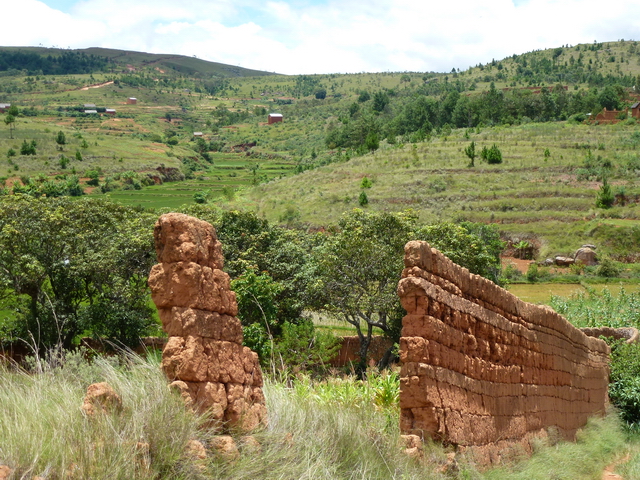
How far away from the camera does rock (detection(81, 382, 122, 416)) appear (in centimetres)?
415

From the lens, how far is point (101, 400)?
Answer: 425 centimetres

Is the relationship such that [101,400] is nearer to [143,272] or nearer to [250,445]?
[250,445]

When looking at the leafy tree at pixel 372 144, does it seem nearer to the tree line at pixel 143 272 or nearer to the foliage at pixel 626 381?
the tree line at pixel 143 272

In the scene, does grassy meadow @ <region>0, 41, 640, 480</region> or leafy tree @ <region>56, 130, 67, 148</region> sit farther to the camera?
leafy tree @ <region>56, 130, 67, 148</region>

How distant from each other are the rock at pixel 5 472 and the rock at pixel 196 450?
44.3 inches

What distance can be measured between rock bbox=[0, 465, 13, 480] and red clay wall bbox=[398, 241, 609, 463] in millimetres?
3963

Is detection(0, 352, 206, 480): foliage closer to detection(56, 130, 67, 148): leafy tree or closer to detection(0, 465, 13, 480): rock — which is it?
detection(0, 465, 13, 480): rock

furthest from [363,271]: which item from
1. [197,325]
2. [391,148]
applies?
[391,148]

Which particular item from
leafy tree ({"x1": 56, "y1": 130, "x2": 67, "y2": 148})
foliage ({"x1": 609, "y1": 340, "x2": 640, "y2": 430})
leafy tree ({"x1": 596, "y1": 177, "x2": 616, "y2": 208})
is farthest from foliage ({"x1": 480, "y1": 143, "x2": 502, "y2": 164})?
leafy tree ({"x1": 56, "y1": 130, "x2": 67, "y2": 148})

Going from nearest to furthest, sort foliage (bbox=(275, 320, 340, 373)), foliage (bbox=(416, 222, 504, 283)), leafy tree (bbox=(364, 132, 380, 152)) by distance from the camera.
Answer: foliage (bbox=(275, 320, 340, 373))
foliage (bbox=(416, 222, 504, 283))
leafy tree (bbox=(364, 132, 380, 152))

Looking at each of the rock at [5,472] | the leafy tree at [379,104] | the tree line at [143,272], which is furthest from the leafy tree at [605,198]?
the leafy tree at [379,104]

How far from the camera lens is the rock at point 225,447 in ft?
14.9

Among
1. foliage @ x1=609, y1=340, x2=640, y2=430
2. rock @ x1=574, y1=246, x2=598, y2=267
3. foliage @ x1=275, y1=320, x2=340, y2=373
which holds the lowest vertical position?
rock @ x1=574, y1=246, x2=598, y2=267

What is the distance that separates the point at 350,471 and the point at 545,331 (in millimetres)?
5357
